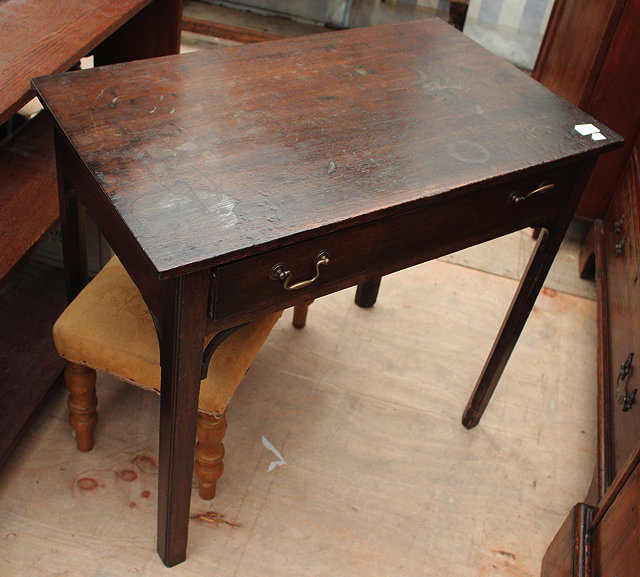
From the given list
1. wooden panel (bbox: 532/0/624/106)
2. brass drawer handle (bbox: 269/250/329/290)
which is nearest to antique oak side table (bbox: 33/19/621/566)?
brass drawer handle (bbox: 269/250/329/290)

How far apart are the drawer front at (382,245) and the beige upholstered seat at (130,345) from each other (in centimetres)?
28

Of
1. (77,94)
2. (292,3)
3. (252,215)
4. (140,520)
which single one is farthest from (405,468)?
(292,3)

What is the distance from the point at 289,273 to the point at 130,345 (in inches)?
17.0

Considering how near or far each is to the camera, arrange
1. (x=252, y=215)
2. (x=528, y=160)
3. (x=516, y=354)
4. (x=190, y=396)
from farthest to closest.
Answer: (x=516, y=354), (x=528, y=160), (x=190, y=396), (x=252, y=215)

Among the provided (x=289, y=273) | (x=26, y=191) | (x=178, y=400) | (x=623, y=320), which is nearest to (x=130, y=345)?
(x=178, y=400)

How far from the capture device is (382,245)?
4.60 feet

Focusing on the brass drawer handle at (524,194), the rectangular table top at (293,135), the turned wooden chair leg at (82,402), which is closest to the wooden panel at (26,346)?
the turned wooden chair leg at (82,402)

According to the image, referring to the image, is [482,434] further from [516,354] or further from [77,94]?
[77,94]

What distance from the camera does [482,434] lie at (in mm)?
2109

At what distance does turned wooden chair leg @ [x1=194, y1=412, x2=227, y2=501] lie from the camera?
5.33 feet

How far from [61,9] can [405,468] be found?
1363mm

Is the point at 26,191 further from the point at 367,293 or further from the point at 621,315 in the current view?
the point at 621,315

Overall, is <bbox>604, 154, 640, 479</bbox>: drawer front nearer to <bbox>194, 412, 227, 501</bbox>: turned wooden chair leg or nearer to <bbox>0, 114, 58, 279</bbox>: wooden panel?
<bbox>194, 412, 227, 501</bbox>: turned wooden chair leg

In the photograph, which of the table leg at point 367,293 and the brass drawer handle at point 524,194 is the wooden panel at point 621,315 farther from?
the table leg at point 367,293
